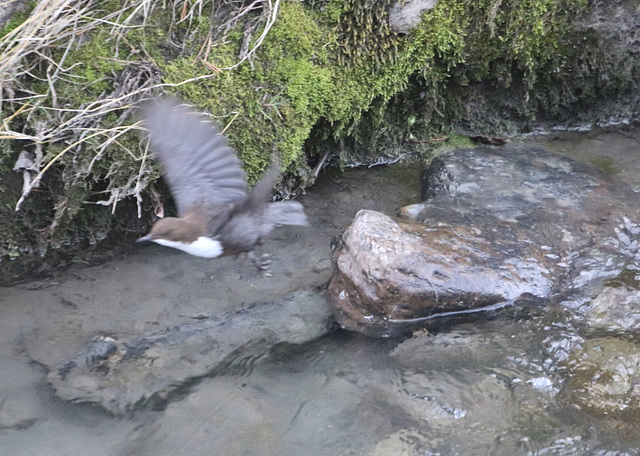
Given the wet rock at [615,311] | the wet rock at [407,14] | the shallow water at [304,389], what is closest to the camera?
the shallow water at [304,389]

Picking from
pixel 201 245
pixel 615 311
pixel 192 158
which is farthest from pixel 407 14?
pixel 615 311

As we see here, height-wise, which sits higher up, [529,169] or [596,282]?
[529,169]

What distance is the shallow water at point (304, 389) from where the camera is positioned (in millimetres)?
2998

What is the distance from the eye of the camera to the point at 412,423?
10.2 feet

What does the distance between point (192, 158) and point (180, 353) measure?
1.09m

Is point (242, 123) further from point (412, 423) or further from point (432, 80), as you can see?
point (412, 423)

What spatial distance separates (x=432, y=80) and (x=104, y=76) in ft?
7.74

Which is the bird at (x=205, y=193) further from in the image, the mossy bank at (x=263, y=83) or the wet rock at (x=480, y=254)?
the wet rock at (x=480, y=254)

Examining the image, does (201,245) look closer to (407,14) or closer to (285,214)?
(285,214)

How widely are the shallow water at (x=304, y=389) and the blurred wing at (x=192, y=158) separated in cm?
67

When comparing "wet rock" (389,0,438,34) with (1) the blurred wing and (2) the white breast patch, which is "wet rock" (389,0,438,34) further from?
(2) the white breast patch

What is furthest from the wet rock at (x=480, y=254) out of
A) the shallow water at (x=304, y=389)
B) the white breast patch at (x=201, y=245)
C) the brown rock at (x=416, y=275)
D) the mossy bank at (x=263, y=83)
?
the mossy bank at (x=263, y=83)

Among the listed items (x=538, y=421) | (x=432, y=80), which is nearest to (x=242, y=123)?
(x=432, y=80)

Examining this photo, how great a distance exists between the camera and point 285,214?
12.3ft
